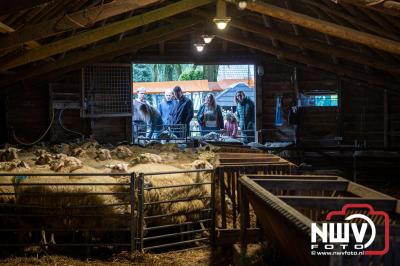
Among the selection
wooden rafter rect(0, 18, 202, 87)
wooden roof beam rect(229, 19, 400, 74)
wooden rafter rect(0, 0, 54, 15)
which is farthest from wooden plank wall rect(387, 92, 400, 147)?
wooden rafter rect(0, 0, 54, 15)

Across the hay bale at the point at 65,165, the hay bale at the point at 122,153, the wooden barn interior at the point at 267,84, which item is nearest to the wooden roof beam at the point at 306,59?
the wooden barn interior at the point at 267,84

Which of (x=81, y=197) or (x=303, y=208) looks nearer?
(x=303, y=208)

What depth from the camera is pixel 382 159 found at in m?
10.5

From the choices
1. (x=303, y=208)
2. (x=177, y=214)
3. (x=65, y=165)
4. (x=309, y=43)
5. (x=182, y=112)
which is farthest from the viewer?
(x=182, y=112)

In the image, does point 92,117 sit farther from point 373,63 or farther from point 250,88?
point 250,88

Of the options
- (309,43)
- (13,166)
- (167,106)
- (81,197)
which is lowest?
(81,197)

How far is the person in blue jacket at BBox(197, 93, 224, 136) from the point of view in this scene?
46.5 ft

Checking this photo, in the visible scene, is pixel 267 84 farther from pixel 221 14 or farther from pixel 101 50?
pixel 221 14

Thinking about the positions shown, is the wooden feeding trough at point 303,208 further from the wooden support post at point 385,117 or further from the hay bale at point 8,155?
the wooden support post at point 385,117

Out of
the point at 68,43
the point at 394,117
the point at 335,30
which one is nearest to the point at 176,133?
the point at 394,117

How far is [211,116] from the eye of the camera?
14.3m

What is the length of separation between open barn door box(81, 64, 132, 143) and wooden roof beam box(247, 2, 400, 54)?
251 inches

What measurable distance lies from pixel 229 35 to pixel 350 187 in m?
7.19

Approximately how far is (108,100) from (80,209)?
710cm
